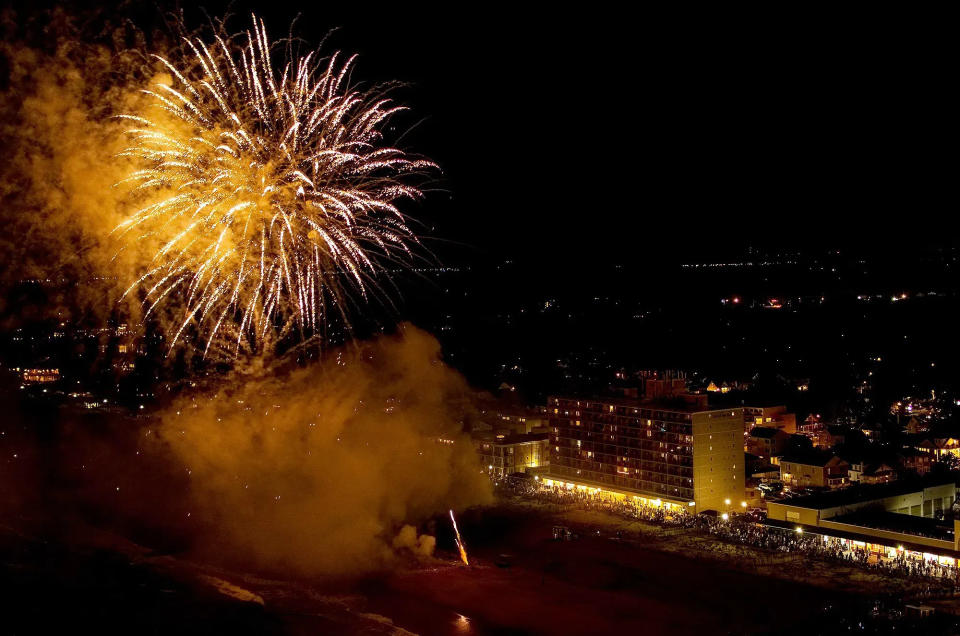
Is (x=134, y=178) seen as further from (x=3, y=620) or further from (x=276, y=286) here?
(x=3, y=620)

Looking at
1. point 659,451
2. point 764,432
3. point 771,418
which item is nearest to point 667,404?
point 659,451

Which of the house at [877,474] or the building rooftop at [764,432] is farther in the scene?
the building rooftop at [764,432]

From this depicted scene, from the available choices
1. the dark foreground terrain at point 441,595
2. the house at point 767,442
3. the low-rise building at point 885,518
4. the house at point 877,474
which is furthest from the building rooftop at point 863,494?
the house at point 767,442

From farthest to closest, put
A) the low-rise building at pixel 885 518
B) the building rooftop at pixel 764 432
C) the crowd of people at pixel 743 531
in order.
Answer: the building rooftop at pixel 764 432 < the low-rise building at pixel 885 518 < the crowd of people at pixel 743 531

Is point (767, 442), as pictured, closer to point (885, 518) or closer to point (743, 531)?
point (743, 531)

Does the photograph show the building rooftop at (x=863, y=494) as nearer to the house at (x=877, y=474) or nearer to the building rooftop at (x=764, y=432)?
the house at (x=877, y=474)

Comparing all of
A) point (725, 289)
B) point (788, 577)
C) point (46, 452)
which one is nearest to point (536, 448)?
point (788, 577)
